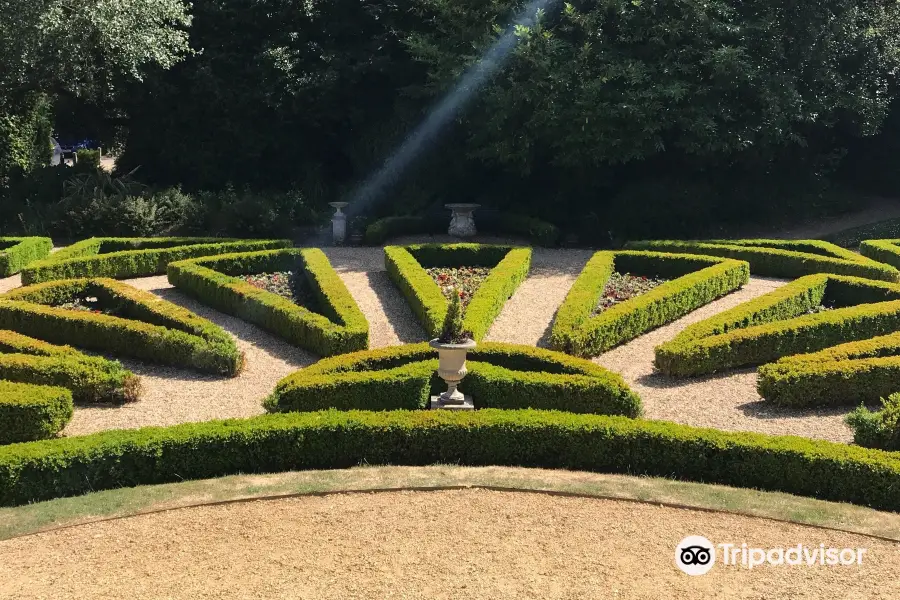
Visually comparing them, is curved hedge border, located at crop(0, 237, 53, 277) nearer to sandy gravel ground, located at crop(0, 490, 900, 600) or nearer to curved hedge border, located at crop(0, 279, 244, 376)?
curved hedge border, located at crop(0, 279, 244, 376)

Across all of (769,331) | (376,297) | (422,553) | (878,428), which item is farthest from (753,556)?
(376,297)

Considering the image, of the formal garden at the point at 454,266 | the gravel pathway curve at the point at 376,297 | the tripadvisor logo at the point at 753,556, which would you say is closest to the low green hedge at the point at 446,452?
the formal garden at the point at 454,266

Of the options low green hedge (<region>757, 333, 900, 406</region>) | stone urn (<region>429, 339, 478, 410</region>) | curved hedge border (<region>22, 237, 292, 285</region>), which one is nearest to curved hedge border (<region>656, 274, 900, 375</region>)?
low green hedge (<region>757, 333, 900, 406</region>)

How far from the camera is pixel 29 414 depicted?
9250mm

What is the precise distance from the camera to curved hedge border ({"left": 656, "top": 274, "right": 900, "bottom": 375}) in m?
11.8

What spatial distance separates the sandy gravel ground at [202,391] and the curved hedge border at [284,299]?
0.39 m

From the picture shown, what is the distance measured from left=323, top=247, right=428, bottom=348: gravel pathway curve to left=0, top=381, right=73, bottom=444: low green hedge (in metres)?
4.89

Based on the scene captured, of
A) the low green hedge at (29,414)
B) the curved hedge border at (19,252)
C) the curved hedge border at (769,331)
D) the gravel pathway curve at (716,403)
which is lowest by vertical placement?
the gravel pathway curve at (716,403)

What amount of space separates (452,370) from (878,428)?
460 cm

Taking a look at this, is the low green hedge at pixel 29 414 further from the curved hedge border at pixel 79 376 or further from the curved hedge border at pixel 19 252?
the curved hedge border at pixel 19 252

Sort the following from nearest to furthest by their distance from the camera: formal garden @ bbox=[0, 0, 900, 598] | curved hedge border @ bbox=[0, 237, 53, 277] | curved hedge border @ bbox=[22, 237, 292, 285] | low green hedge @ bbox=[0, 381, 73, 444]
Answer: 1. formal garden @ bbox=[0, 0, 900, 598]
2. low green hedge @ bbox=[0, 381, 73, 444]
3. curved hedge border @ bbox=[22, 237, 292, 285]
4. curved hedge border @ bbox=[0, 237, 53, 277]

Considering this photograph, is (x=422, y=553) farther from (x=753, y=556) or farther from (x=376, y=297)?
(x=376, y=297)

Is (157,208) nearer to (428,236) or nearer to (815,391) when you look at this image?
(428,236)

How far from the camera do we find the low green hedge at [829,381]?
415 inches
